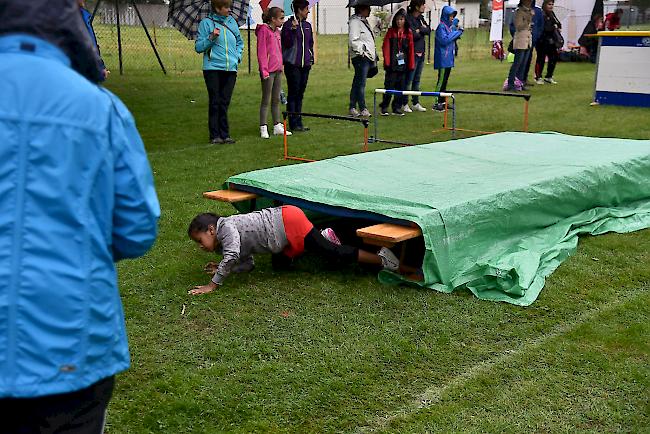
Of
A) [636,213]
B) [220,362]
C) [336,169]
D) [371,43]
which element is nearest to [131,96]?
[371,43]

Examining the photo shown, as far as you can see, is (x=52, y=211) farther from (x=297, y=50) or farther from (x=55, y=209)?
(x=297, y=50)

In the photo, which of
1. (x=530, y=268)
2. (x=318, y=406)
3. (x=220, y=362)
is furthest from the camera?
(x=530, y=268)

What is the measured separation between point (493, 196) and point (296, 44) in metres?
6.46

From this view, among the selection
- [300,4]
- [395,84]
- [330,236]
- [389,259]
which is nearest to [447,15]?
[395,84]

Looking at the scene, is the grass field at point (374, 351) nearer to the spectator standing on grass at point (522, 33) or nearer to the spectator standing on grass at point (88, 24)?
the spectator standing on grass at point (88, 24)

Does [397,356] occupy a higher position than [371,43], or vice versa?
[371,43]

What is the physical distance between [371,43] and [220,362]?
9.21 m

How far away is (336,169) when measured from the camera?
6160mm

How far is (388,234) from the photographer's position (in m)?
4.64

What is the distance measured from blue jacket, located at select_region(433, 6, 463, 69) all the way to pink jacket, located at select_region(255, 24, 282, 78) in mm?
4043

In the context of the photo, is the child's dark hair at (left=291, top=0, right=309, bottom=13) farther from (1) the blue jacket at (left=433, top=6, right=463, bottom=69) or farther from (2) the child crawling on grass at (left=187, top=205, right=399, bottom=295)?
(2) the child crawling on grass at (left=187, top=205, right=399, bottom=295)

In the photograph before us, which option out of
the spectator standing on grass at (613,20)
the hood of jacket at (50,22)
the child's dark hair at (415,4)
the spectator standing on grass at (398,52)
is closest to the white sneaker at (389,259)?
the hood of jacket at (50,22)

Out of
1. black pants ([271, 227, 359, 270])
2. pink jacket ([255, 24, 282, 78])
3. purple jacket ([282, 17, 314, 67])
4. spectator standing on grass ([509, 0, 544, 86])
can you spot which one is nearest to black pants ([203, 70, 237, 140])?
pink jacket ([255, 24, 282, 78])

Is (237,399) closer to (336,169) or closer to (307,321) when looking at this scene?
(307,321)
